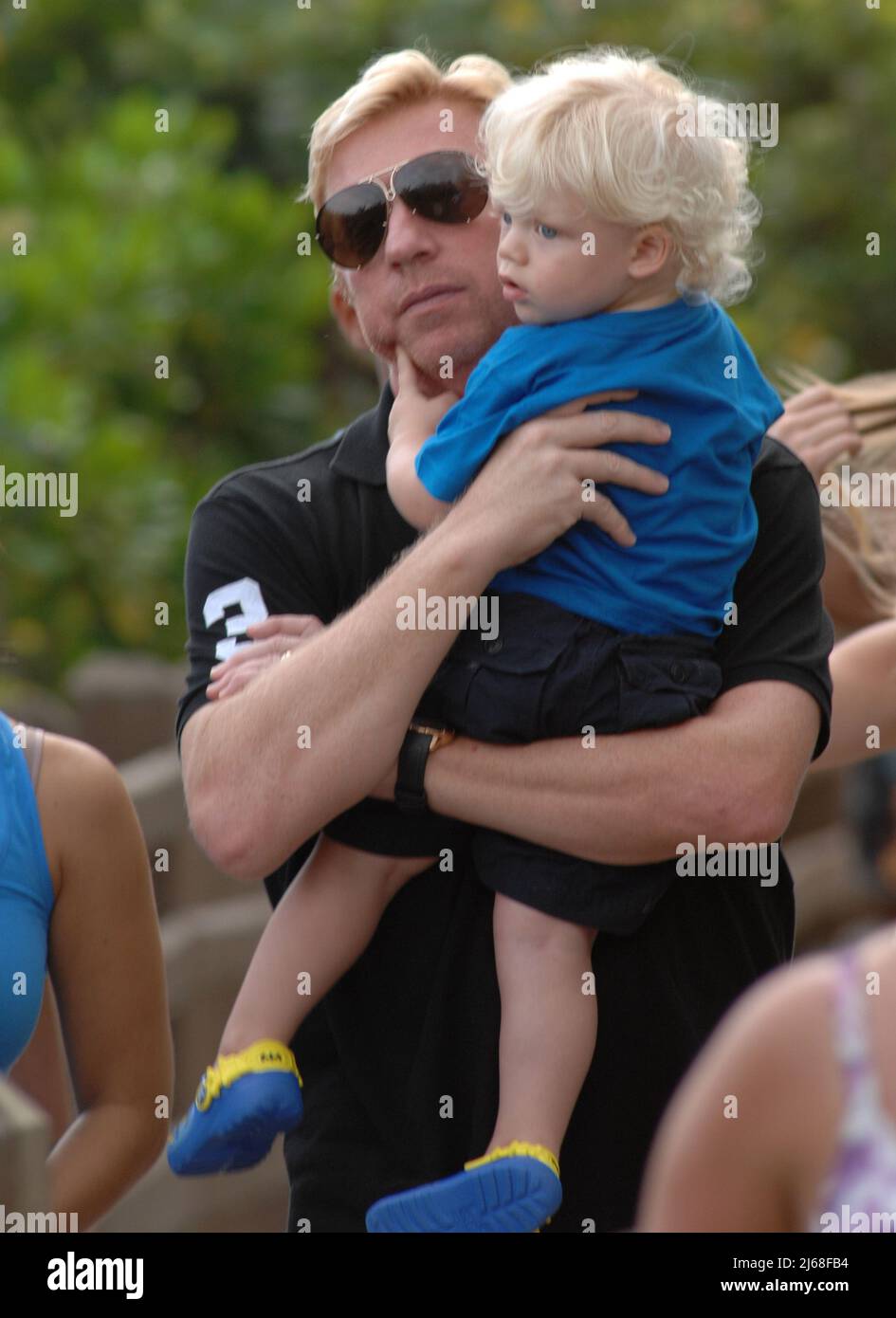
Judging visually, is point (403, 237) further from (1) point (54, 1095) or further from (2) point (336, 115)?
(1) point (54, 1095)

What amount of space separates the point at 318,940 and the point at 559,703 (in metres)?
0.43

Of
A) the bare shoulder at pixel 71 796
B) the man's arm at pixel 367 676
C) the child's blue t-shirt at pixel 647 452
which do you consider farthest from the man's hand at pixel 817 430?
the bare shoulder at pixel 71 796

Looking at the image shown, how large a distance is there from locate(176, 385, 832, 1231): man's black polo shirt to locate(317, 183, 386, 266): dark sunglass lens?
29cm

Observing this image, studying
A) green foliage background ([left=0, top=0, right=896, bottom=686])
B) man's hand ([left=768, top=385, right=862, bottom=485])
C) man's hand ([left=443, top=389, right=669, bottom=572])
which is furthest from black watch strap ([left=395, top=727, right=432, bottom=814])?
green foliage background ([left=0, top=0, right=896, bottom=686])

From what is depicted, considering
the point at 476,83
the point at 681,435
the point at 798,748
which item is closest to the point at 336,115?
the point at 476,83

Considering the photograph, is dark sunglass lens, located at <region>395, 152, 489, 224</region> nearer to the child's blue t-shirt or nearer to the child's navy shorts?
the child's blue t-shirt

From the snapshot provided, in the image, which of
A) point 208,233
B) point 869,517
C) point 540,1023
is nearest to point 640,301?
point 869,517

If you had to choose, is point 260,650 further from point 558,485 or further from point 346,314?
point 346,314

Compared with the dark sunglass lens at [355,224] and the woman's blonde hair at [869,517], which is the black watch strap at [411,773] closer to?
the dark sunglass lens at [355,224]

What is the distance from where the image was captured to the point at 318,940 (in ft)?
8.14

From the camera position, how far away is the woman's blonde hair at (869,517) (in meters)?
3.04

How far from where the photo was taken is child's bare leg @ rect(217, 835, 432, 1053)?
97.7 inches

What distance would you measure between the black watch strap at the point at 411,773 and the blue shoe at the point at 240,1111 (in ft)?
1.16
